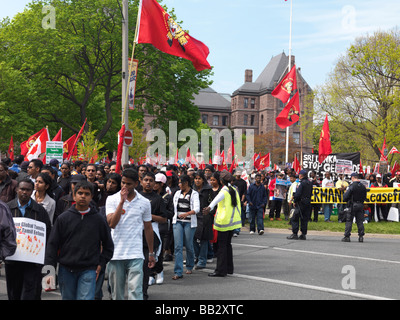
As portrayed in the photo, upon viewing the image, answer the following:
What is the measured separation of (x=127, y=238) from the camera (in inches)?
212

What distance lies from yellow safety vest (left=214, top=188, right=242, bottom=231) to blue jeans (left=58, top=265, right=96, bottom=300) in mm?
4321

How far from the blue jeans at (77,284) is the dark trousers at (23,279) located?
544mm

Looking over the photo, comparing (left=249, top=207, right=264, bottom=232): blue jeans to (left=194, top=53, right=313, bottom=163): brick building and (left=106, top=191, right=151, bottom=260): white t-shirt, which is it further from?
(left=194, top=53, right=313, bottom=163): brick building

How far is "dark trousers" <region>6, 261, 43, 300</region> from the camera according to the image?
5.05 meters

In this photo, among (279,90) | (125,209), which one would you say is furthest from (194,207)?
(279,90)

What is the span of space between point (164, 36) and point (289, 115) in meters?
12.1

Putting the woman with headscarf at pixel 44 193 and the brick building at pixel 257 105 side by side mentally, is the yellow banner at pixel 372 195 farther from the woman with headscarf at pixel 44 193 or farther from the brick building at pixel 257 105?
the brick building at pixel 257 105

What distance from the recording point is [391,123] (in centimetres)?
3781

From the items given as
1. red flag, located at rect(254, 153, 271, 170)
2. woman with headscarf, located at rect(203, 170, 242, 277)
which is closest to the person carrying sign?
woman with headscarf, located at rect(203, 170, 242, 277)

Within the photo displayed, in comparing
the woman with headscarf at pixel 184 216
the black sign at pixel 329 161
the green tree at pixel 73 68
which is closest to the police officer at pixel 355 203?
the woman with headscarf at pixel 184 216

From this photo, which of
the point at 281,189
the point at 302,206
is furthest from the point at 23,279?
the point at 281,189

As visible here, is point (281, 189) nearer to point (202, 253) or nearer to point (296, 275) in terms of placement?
point (202, 253)
